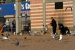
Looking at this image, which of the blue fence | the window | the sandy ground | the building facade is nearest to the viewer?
the sandy ground

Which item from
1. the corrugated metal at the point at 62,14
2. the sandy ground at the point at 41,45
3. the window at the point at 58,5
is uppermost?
the window at the point at 58,5

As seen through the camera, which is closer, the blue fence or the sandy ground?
the sandy ground

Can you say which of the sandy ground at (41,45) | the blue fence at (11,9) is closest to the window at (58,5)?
the sandy ground at (41,45)

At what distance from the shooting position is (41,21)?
56.3ft

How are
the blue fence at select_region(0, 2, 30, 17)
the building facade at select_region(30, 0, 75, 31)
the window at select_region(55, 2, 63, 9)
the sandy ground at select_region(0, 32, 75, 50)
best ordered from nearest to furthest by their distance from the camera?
the sandy ground at select_region(0, 32, 75, 50) < the building facade at select_region(30, 0, 75, 31) < the window at select_region(55, 2, 63, 9) < the blue fence at select_region(0, 2, 30, 17)

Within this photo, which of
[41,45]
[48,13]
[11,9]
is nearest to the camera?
[41,45]

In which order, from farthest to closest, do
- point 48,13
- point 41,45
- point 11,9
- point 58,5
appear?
point 11,9
point 48,13
point 58,5
point 41,45

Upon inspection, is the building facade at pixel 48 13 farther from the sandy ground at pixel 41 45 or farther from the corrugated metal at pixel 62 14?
the sandy ground at pixel 41 45

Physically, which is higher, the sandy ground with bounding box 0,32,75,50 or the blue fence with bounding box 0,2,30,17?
the blue fence with bounding box 0,2,30,17

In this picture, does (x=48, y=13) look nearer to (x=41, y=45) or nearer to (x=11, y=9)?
(x=41, y=45)

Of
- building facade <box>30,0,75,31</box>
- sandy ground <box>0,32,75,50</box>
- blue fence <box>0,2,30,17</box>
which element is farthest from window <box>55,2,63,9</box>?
blue fence <box>0,2,30,17</box>

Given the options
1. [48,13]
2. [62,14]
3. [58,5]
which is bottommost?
[62,14]

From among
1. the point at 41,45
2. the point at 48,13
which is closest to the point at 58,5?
the point at 48,13

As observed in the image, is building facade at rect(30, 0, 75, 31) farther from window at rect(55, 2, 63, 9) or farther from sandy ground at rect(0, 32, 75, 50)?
sandy ground at rect(0, 32, 75, 50)
